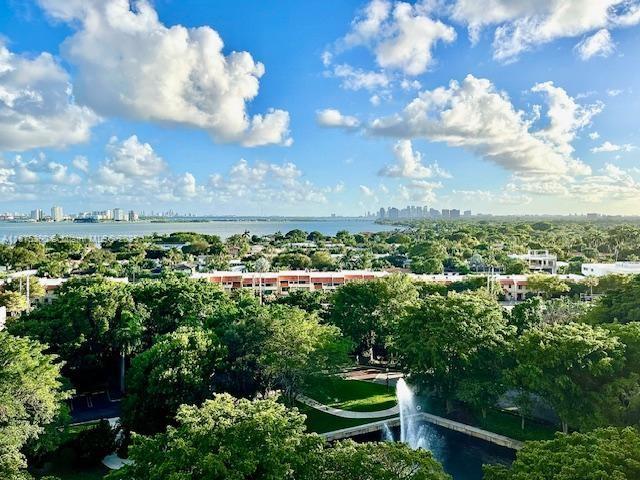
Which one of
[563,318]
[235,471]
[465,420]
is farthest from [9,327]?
[563,318]

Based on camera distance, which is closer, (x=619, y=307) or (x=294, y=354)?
(x=294, y=354)

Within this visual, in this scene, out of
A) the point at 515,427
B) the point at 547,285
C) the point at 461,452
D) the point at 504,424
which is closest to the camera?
the point at 461,452

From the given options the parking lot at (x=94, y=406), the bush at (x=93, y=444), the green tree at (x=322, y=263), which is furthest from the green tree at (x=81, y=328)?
the green tree at (x=322, y=263)

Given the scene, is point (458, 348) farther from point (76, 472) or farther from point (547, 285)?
point (547, 285)

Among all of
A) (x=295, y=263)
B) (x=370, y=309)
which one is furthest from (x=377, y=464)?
(x=295, y=263)

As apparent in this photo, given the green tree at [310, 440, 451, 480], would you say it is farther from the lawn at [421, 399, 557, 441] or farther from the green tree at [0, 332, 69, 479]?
the lawn at [421, 399, 557, 441]

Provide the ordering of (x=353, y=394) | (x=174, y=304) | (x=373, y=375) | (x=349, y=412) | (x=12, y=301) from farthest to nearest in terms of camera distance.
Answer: (x=12, y=301)
(x=174, y=304)
(x=373, y=375)
(x=353, y=394)
(x=349, y=412)

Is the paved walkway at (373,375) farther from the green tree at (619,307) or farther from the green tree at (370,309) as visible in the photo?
the green tree at (619,307)
